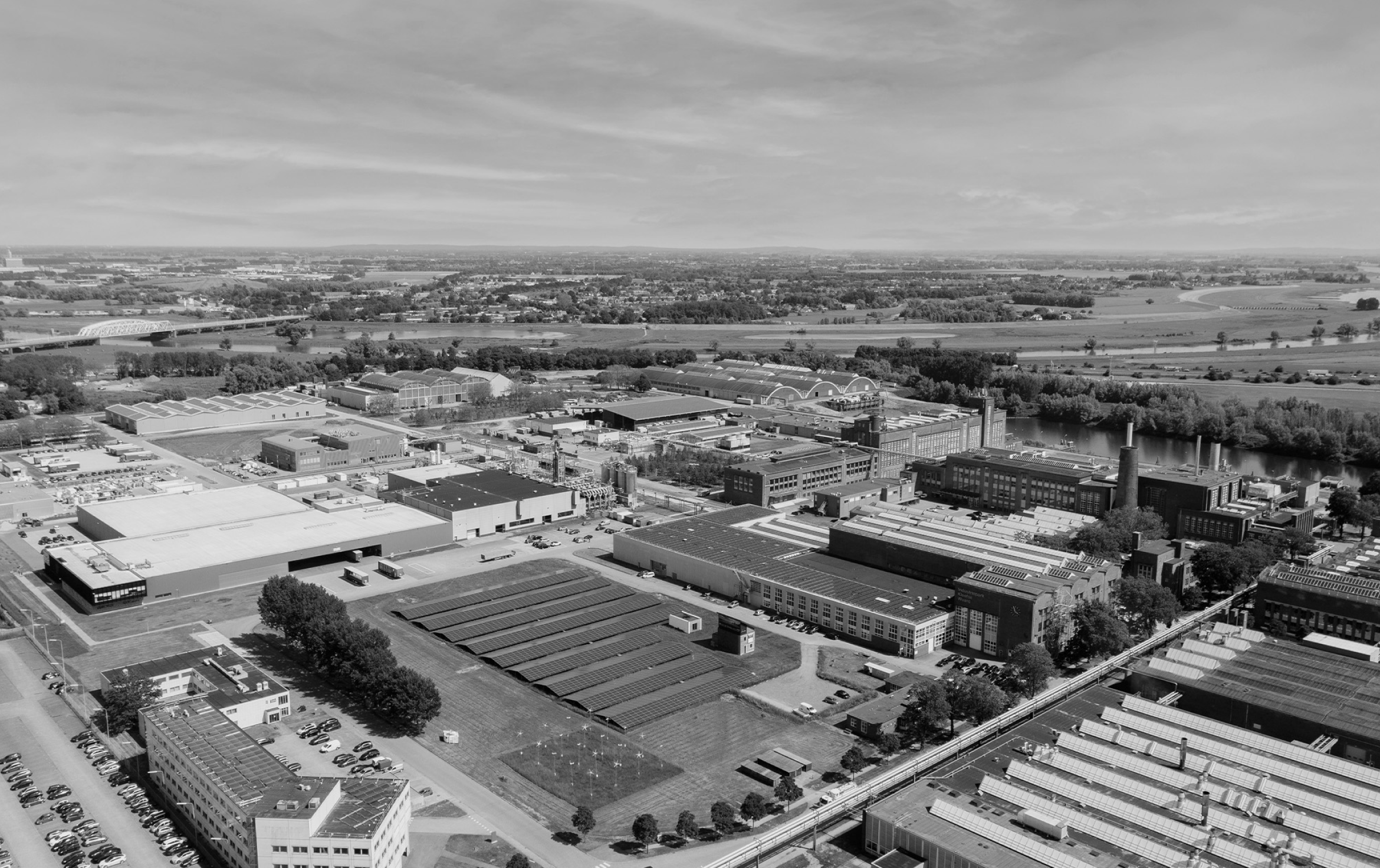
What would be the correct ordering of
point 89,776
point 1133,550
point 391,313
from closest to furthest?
point 89,776, point 1133,550, point 391,313

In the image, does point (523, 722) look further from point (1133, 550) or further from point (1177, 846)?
point (1133, 550)

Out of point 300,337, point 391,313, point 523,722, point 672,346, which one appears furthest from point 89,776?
point 391,313

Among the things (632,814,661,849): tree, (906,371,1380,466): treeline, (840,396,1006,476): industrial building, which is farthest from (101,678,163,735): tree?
(906,371,1380,466): treeline

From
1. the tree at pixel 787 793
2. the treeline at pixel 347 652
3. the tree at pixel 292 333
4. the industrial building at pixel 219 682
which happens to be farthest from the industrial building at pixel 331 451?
the tree at pixel 292 333

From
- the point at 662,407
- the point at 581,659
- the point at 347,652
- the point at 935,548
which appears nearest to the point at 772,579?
the point at 935,548

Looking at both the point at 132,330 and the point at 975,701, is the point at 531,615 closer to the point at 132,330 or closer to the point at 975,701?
the point at 975,701

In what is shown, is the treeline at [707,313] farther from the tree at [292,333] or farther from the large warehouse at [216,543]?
the large warehouse at [216,543]

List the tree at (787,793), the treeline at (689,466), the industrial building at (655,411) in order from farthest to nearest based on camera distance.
A: 1. the industrial building at (655,411)
2. the treeline at (689,466)
3. the tree at (787,793)
